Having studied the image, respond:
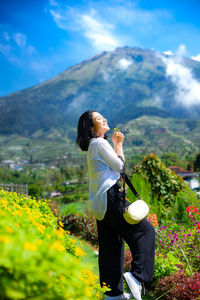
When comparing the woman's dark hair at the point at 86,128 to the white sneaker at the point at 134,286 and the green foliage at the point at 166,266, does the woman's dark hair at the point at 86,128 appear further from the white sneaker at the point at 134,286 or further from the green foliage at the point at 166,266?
the green foliage at the point at 166,266

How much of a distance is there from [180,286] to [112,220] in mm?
1049

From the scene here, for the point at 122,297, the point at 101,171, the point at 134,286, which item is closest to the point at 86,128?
the point at 101,171

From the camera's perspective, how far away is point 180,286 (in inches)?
103

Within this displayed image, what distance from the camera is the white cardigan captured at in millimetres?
2330

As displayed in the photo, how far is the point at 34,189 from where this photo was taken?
2595cm

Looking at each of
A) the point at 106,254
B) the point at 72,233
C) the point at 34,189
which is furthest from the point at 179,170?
the point at 106,254

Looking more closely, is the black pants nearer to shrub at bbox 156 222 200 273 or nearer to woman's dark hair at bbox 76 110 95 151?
woman's dark hair at bbox 76 110 95 151

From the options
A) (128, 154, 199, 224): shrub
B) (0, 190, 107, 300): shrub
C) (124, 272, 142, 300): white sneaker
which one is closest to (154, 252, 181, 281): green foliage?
(124, 272, 142, 300): white sneaker

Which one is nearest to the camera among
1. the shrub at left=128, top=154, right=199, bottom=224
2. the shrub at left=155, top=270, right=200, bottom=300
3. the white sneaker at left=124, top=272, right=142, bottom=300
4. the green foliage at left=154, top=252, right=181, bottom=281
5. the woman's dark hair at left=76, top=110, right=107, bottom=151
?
the white sneaker at left=124, top=272, right=142, bottom=300

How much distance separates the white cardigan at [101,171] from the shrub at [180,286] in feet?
3.26

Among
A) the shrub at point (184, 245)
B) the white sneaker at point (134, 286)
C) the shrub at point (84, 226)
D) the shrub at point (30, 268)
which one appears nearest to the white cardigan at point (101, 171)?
the white sneaker at point (134, 286)

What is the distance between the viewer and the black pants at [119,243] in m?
2.27

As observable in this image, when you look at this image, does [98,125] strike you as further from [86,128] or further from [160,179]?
[160,179]

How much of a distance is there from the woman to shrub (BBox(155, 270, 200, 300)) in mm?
381
